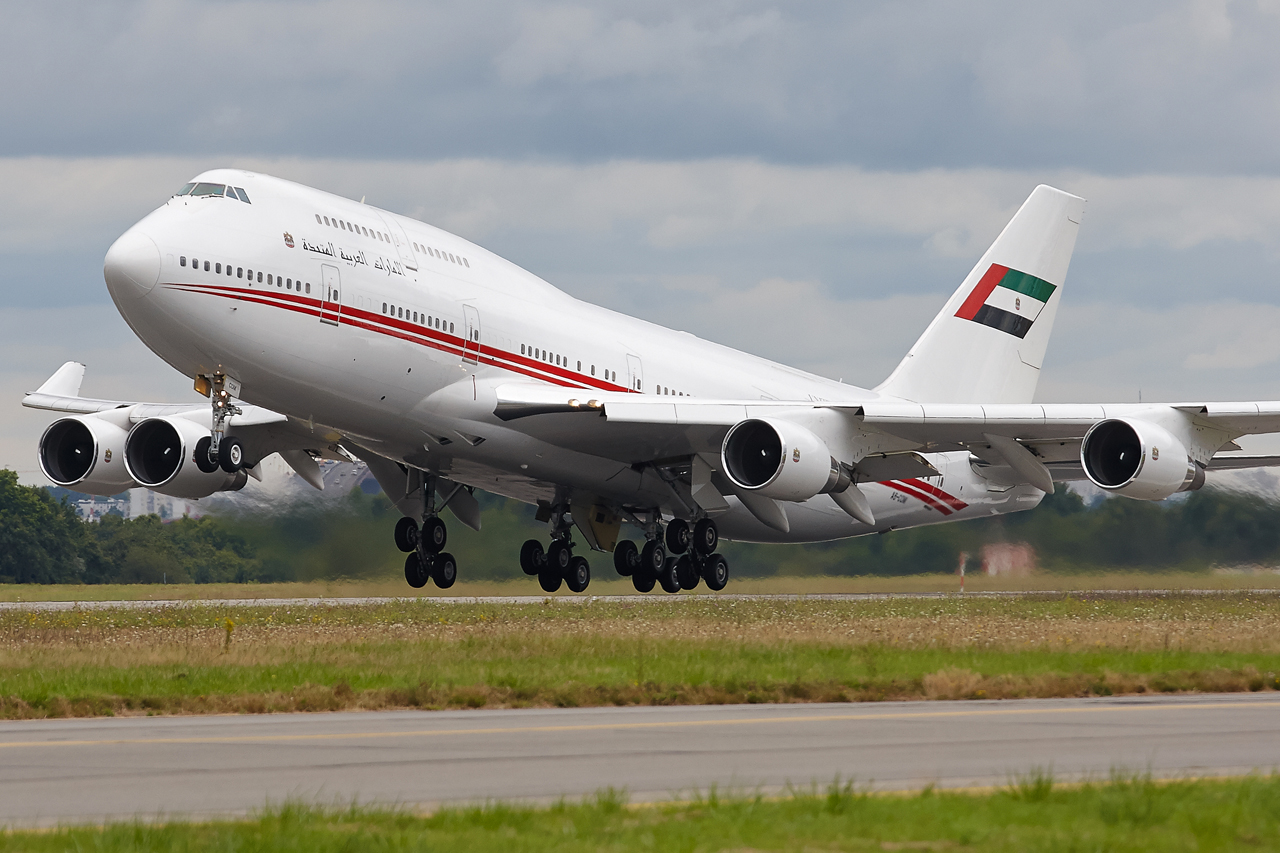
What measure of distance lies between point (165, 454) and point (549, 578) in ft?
29.9

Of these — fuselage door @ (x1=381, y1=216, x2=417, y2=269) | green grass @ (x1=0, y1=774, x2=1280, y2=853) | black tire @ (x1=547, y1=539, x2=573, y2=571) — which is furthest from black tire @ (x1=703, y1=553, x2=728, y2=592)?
green grass @ (x1=0, y1=774, x2=1280, y2=853)

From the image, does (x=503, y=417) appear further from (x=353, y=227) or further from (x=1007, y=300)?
(x=1007, y=300)

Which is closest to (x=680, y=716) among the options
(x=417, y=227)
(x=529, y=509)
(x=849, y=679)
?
(x=849, y=679)

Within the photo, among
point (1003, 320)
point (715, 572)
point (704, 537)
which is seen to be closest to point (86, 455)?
point (704, 537)

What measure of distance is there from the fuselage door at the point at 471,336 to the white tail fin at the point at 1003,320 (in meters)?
15.5

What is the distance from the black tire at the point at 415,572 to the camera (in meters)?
34.3

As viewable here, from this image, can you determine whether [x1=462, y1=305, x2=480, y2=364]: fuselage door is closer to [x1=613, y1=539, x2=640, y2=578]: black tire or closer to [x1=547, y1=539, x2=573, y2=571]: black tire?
[x1=547, y1=539, x2=573, y2=571]: black tire

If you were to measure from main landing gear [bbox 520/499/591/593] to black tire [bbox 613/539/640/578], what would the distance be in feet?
2.88

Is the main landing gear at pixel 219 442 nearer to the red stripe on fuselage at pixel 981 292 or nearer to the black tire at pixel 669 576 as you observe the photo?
the black tire at pixel 669 576

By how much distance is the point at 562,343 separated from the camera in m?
30.2

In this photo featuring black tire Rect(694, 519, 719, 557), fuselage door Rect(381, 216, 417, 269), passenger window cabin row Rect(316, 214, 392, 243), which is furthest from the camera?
black tire Rect(694, 519, 719, 557)

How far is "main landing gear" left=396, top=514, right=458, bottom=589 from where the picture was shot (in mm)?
34250

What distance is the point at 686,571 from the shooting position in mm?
33281

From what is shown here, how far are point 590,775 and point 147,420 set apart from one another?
24132mm
